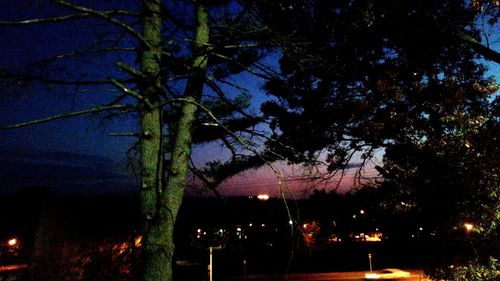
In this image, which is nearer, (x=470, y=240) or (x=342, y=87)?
(x=470, y=240)

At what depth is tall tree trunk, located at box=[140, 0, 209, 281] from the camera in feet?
12.6

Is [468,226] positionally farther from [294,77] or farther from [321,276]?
[321,276]

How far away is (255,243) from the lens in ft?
76.0

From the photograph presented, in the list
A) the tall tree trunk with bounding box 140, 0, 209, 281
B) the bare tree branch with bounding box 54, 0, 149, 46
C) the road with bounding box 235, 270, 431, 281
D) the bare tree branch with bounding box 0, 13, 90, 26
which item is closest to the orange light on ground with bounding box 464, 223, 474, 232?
the tall tree trunk with bounding box 140, 0, 209, 281

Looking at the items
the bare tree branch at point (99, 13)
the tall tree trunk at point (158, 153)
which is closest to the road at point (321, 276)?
the tall tree trunk at point (158, 153)

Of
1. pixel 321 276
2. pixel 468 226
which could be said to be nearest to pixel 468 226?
pixel 468 226

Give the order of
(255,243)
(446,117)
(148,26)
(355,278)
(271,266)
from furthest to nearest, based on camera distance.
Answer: (255,243) → (271,266) → (355,278) → (446,117) → (148,26)

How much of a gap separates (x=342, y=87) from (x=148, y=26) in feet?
20.2

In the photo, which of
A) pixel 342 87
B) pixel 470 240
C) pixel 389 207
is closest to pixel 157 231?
pixel 342 87

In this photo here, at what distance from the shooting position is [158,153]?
4.08 metres

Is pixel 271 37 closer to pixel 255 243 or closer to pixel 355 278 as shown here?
pixel 355 278

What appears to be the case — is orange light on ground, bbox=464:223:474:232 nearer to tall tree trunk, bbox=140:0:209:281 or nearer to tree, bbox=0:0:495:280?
tree, bbox=0:0:495:280

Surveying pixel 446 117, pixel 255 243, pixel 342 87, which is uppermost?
pixel 342 87

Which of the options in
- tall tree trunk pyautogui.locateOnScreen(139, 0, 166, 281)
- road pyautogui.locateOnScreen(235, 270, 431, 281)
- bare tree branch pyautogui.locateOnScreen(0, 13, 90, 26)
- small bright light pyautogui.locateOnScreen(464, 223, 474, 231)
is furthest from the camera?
road pyautogui.locateOnScreen(235, 270, 431, 281)
